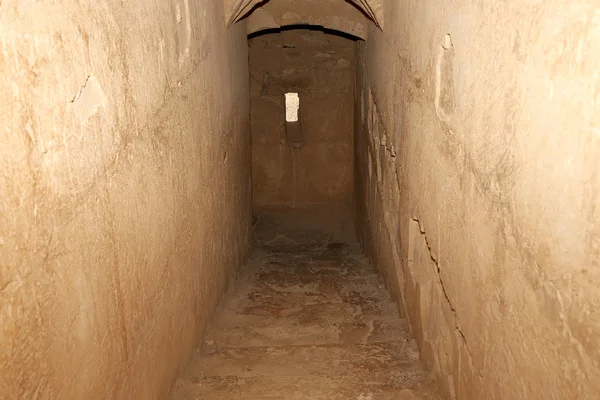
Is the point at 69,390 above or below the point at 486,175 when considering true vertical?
below

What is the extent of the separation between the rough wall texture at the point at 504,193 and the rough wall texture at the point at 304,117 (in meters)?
4.25

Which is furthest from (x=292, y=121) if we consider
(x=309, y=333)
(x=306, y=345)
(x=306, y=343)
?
(x=306, y=345)

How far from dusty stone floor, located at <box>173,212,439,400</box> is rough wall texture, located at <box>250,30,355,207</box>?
8.61ft

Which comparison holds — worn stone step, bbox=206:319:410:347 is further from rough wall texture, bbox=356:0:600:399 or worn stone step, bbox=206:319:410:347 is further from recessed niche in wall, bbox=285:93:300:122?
recessed niche in wall, bbox=285:93:300:122

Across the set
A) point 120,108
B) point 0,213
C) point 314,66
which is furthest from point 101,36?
point 314,66

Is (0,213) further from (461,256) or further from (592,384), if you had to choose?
(461,256)

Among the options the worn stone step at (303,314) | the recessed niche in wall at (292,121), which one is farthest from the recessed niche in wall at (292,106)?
the worn stone step at (303,314)

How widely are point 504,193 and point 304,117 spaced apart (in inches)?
248

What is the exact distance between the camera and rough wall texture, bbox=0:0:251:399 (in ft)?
4.52

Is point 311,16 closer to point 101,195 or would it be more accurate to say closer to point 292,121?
point 292,121

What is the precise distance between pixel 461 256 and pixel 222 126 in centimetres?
238

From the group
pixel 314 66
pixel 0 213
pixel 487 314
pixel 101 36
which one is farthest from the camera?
pixel 314 66

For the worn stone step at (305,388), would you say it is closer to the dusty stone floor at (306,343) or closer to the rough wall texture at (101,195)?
the dusty stone floor at (306,343)

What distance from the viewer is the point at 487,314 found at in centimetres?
204
